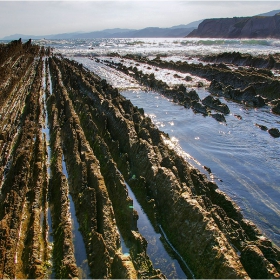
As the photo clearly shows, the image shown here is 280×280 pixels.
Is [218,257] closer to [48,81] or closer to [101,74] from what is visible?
[48,81]

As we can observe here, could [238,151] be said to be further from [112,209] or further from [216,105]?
[112,209]

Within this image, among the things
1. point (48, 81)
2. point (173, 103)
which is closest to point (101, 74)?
point (48, 81)

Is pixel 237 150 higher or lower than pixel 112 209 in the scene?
lower

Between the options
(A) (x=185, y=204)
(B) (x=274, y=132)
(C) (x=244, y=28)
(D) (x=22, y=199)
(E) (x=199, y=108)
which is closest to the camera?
(A) (x=185, y=204)

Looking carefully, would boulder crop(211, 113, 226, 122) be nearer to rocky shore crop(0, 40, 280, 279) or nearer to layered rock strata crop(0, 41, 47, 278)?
rocky shore crop(0, 40, 280, 279)

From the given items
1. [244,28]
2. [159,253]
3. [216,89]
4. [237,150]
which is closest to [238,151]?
[237,150]

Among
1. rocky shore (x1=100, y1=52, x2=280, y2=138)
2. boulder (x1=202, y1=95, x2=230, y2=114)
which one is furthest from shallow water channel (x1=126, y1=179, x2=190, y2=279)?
boulder (x1=202, y1=95, x2=230, y2=114)

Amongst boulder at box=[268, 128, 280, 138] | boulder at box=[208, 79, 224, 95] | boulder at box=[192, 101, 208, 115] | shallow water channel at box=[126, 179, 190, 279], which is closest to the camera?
shallow water channel at box=[126, 179, 190, 279]
